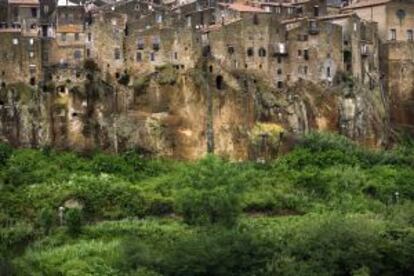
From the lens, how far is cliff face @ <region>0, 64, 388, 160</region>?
219ft

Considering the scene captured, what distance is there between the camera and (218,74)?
6925cm

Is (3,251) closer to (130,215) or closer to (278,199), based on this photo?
(130,215)

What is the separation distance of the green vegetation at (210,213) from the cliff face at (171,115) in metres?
1.12

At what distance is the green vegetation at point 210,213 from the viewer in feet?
178

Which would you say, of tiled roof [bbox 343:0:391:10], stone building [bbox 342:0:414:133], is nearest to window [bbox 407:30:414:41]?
stone building [bbox 342:0:414:133]

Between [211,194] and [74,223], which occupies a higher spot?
[211,194]

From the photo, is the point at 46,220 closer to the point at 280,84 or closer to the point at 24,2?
the point at 24,2

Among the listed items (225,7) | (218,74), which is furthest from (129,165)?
(225,7)

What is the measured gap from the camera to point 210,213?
196 ft

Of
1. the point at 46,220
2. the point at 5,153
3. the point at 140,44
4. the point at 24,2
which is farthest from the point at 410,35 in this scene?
the point at 46,220

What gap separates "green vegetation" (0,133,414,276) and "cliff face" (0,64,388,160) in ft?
Answer: 3.67

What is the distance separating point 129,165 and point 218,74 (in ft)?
26.1

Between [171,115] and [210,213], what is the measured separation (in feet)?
33.4

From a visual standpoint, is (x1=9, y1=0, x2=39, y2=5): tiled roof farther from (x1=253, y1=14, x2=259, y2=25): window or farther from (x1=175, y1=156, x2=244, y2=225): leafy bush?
(x1=175, y1=156, x2=244, y2=225): leafy bush
